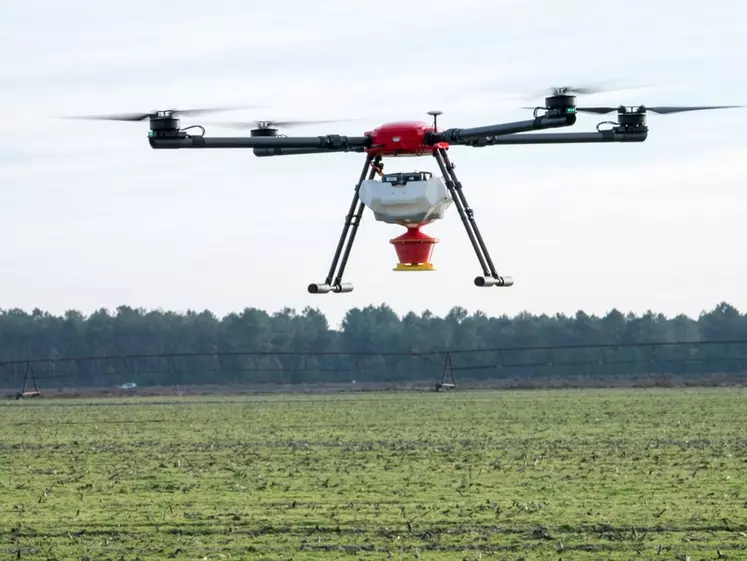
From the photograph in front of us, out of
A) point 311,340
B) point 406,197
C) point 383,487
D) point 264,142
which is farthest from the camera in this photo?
point 311,340

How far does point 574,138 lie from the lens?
1792 cm

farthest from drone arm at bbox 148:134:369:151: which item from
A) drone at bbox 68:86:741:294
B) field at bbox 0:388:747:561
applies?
field at bbox 0:388:747:561

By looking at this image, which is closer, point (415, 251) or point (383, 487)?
point (415, 251)

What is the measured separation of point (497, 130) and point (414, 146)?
0.88 metres

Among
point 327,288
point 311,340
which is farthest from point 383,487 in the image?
point 311,340

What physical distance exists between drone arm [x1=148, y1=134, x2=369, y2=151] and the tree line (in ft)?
338

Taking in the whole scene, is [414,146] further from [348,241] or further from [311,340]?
[311,340]

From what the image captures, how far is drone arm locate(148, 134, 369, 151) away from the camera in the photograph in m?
17.2

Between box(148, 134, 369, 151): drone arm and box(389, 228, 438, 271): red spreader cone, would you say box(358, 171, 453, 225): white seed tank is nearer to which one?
box(389, 228, 438, 271): red spreader cone

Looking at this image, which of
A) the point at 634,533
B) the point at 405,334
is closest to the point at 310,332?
the point at 405,334

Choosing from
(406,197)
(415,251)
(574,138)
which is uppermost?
(574,138)

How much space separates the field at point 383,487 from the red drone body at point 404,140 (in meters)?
4.53

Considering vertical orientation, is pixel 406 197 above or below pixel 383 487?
above

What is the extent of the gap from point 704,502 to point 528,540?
14.2ft
